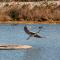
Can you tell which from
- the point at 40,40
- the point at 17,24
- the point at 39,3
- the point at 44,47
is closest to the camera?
the point at 44,47

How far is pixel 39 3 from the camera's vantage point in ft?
167

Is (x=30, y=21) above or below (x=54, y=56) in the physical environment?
below

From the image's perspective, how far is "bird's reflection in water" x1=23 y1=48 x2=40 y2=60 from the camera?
24062 mm

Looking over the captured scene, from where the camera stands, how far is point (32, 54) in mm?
25141

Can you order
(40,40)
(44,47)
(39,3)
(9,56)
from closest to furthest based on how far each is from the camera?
(9,56) → (44,47) → (40,40) → (39,3)

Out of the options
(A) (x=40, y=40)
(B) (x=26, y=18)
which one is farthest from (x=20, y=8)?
(A) (x=40, y=40)

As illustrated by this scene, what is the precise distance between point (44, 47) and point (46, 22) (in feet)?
64.1

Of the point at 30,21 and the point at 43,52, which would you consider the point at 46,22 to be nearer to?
the point at 30,21

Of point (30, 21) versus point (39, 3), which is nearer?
point (30, 21)

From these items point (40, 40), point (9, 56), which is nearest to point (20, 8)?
point (40, 40)

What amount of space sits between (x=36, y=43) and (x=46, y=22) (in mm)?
17825

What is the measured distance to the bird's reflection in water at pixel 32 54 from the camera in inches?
947

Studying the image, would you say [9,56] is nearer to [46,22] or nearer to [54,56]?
[54,56]

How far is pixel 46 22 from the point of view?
1858 inches
